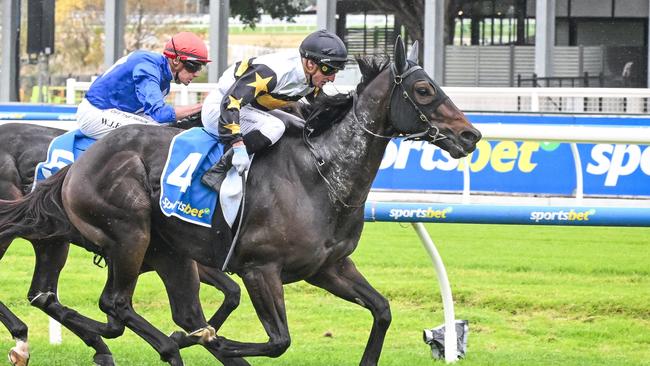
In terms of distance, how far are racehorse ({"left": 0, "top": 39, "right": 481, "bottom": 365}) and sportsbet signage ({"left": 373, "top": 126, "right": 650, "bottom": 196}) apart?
5.56 metres

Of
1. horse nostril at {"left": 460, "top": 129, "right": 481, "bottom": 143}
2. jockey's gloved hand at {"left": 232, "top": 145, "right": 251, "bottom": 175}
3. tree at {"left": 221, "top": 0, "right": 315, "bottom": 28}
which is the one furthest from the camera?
tree at {"left": 221, "top": 0, "right": 315, "bottom": 28}

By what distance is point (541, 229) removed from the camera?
38.1 feet

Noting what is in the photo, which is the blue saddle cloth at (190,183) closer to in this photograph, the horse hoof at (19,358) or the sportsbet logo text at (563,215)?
the horse hoof at (19,358)

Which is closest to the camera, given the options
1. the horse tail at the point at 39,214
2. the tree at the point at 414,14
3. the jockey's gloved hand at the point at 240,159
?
the jockey's gloved hand at the point at 240,159

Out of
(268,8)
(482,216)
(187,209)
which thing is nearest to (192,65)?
(187,209)

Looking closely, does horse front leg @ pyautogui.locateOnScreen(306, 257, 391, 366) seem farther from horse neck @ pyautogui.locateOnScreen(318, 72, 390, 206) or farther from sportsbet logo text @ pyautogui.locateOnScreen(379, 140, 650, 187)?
sportsbet logo text @ pyautogui.locateOnScreen(379, 140, 650, 187)

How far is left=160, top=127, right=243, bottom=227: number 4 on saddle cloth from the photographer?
534 centimetres

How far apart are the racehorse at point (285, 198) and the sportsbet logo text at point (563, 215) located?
85 cm

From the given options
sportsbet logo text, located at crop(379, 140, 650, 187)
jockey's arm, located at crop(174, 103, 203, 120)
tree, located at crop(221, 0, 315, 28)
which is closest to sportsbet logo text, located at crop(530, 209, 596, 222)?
jockey's arm, located at crop(174, 103, 203, 120)

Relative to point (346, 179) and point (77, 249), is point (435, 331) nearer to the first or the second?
point (346, 179)

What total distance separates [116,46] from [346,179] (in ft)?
46.8

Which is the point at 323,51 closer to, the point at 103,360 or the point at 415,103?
the point at 415,103

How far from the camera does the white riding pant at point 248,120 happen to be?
5352 millimetres

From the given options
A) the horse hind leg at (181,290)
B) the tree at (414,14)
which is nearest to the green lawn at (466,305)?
the horse hind leg at (181,290)
